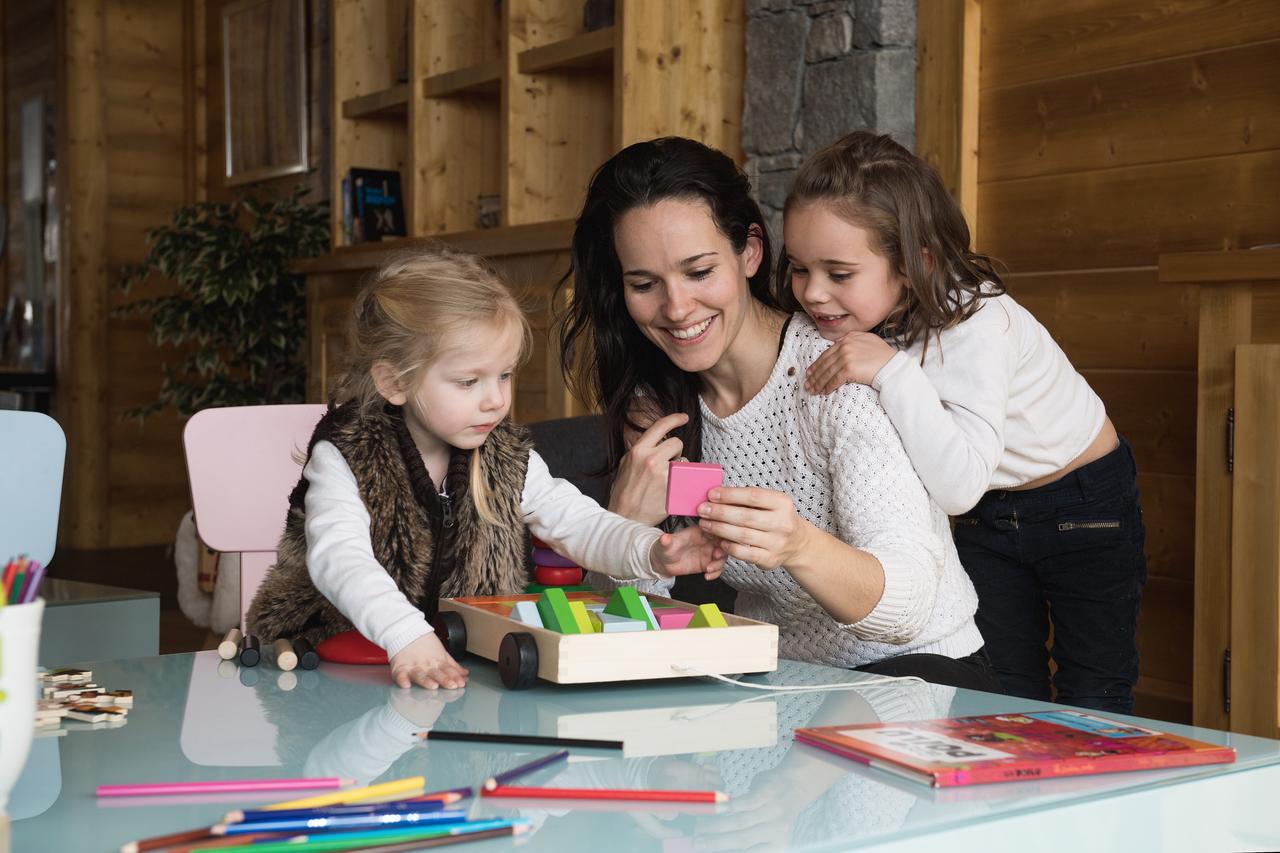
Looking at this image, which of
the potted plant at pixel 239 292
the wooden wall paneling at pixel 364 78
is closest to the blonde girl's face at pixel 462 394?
the wooden wall paneling at pixel 364 78

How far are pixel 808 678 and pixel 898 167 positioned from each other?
102 centimetres

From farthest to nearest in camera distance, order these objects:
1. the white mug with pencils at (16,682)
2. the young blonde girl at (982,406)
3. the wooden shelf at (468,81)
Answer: the wooden shelf at (468,81)
the young blonde girl at (982,406)
the white mug with pencils at (16,682)

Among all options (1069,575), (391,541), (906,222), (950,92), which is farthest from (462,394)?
(950,92)

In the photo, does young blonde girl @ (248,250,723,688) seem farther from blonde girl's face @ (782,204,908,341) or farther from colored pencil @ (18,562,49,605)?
colored pencil @ (18,562,49,605)

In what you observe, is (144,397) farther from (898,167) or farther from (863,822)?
(863,822)

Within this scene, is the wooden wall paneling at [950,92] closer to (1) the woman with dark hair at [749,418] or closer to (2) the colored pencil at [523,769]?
(1) the woman with dark hair at [749,418]

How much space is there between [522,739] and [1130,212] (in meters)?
2.17

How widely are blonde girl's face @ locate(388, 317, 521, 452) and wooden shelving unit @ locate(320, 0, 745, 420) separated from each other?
179cm

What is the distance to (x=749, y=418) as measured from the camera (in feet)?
5.88

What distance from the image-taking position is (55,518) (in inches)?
70.2

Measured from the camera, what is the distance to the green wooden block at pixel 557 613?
3.75 feet

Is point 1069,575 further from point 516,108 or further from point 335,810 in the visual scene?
point 516,108

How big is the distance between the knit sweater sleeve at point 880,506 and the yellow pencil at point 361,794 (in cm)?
67

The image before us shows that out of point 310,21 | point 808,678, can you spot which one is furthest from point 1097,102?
point 310,21
